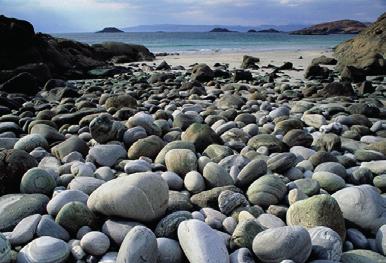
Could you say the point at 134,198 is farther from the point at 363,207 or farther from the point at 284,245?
the point at 363,207

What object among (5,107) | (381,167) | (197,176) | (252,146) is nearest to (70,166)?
(197,176)

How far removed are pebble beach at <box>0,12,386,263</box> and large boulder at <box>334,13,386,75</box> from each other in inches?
266

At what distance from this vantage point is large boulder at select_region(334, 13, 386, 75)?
11156 millimetres

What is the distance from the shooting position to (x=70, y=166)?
136 inches

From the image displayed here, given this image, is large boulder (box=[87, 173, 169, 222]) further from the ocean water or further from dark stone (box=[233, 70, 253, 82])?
the ocean water

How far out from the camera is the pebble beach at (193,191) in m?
2.13

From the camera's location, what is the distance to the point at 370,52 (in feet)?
42.3

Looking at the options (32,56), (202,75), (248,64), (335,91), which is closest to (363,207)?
(335,91)

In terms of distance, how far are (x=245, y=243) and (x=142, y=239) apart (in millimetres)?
571

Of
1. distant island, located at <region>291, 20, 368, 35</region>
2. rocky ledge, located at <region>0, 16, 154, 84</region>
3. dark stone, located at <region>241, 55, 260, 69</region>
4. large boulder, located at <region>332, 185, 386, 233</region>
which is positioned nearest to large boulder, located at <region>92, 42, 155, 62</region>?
rocky ledge, located at <region>0, 16, 154, 84</region>

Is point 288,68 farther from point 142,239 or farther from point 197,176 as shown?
point 142,239

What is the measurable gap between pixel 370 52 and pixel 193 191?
38.4 ft

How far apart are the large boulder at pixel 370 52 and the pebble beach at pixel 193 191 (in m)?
6.75

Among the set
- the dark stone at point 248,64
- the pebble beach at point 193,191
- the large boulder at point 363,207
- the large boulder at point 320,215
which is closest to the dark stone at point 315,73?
the dark stone at point 248,64
